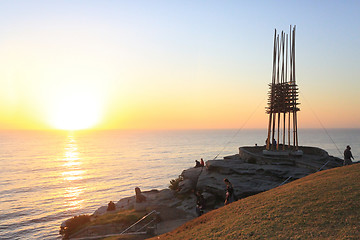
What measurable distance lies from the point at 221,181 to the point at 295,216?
1590 centimetres

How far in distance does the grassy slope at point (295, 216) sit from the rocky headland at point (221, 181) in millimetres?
7778

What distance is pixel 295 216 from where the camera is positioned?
13047 millimetres

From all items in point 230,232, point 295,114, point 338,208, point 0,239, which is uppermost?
point 295,114

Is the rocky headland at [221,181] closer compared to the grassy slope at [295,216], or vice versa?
the grassy slope at [295,216]

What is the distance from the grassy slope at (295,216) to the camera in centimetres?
1161

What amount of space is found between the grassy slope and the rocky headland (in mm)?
7778

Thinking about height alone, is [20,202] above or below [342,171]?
below

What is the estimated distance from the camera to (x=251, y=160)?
108 feet

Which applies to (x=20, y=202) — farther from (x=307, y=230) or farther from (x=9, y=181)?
(x=307, y=230)

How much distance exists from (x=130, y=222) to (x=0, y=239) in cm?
2035

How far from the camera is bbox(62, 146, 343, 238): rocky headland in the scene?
85.7ft

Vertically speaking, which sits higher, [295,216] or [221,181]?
[295,216]

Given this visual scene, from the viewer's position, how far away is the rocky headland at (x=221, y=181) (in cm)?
2612

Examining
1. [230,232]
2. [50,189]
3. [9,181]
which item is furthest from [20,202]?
[230,232]
